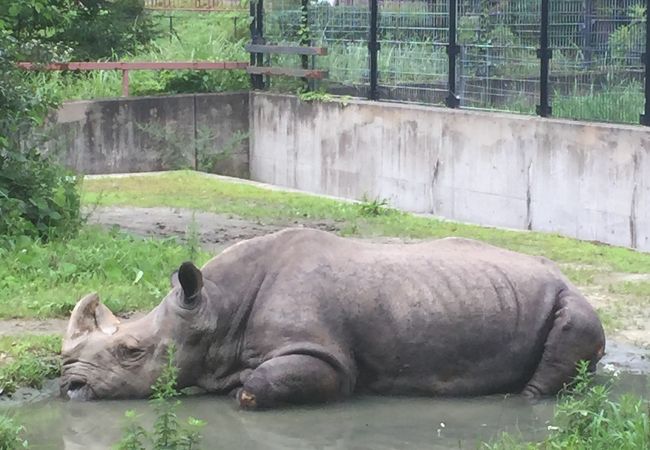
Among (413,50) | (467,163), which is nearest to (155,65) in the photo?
(413,50)

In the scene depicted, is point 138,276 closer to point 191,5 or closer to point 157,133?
point 157,133

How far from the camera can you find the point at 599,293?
10305mm

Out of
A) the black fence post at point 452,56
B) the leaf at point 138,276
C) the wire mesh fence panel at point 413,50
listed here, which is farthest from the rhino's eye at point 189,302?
the wire mesh fence panel at point 413,50

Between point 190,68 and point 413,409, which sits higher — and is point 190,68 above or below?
above

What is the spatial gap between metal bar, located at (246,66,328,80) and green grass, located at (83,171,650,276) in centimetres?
221

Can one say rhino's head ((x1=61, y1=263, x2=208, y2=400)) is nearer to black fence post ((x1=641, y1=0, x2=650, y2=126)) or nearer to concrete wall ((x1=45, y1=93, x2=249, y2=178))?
black fence post ((x1=641, y1=0, x2=650, y2=126))

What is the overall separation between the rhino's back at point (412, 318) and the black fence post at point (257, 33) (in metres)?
12.9

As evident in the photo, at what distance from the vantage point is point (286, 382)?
7.49 metres

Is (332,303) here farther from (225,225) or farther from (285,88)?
(285,88)

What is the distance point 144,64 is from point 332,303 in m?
12.9

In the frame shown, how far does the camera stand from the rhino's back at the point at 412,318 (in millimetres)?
7766

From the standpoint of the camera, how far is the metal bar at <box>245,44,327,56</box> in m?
19.1

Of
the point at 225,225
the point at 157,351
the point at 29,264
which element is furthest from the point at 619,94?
the point at 157,351

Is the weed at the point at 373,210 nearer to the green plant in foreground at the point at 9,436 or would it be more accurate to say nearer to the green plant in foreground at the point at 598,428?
the green plant in foreground at the point at 598,428
